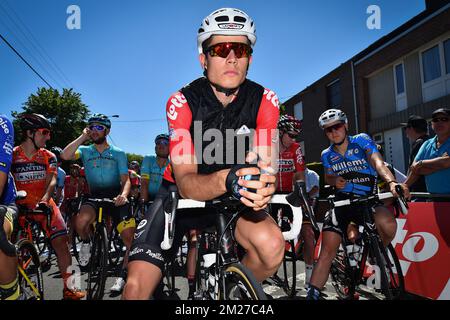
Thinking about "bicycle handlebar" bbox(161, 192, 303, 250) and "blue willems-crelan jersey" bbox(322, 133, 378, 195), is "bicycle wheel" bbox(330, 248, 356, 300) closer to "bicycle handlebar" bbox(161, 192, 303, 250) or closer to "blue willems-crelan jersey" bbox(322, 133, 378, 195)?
"blue willems-crelan jersey" bbox(322, 133, 378, 195)

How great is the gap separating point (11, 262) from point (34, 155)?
2.46 meters

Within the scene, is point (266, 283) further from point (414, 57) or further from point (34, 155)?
point (414, 57)

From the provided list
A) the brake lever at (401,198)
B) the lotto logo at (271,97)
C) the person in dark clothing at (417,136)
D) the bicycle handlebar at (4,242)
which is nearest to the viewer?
the lotto logo at (271,97)

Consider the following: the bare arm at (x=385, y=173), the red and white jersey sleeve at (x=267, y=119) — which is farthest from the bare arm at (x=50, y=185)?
the bare arm at (x=385, y=173)

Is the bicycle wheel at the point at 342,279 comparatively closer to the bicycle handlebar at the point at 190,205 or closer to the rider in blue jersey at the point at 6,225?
the bicycle handlebar at the point at 190,205

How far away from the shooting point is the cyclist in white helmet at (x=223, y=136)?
1937 millimetres

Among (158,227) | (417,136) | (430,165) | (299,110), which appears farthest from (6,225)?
(299,110)

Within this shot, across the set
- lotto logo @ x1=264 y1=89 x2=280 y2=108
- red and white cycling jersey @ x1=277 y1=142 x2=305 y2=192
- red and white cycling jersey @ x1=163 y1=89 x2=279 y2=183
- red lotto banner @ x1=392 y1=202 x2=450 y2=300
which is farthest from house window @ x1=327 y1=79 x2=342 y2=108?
red and white cycling jersey @ x1=163 y1=89 x2=279 y2=183

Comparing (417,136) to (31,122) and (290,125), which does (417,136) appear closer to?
(290,125)

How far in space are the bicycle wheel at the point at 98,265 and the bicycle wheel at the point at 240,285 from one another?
2843 millimetres

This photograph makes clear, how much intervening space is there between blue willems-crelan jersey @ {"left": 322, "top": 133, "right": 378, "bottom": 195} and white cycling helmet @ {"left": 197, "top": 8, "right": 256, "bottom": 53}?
246 centimetres

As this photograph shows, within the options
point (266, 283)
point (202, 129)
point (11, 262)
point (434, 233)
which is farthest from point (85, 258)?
point (434, 233)

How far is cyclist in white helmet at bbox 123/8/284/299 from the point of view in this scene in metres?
1.94

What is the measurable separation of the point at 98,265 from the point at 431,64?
58.1 feet
